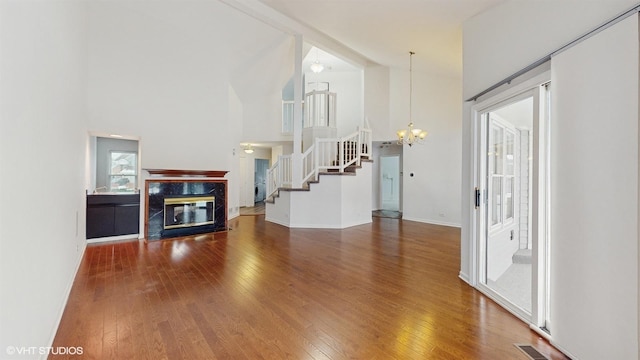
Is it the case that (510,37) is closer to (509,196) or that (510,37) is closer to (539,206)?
(539,206)

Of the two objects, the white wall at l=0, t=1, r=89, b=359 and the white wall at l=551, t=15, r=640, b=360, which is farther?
the white wall at l=551, t=15, r=640, b=360

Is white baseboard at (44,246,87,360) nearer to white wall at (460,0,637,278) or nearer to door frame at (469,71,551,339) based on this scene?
door frame at (469,71,551,339)

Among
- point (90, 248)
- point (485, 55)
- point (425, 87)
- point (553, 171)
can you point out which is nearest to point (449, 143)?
point (425, 87)

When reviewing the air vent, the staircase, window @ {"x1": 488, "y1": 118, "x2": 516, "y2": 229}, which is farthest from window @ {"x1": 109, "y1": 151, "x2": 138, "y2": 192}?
the air vent

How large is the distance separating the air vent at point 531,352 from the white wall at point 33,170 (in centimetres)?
287

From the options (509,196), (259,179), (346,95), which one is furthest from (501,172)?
(259,179)

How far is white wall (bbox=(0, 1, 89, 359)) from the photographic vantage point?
122 cm

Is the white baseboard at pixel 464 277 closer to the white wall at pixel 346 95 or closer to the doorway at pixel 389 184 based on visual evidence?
the doorway at pixel 389 184

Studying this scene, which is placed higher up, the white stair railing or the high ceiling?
the high ceiling

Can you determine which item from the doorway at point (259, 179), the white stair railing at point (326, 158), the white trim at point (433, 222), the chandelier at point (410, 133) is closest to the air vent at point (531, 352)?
the chandelier at point (410, 133)

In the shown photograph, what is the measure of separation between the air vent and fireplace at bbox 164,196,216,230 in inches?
215

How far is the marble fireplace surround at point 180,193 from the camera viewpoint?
16.6 feet

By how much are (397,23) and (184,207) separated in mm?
5241

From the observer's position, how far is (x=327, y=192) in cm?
634
